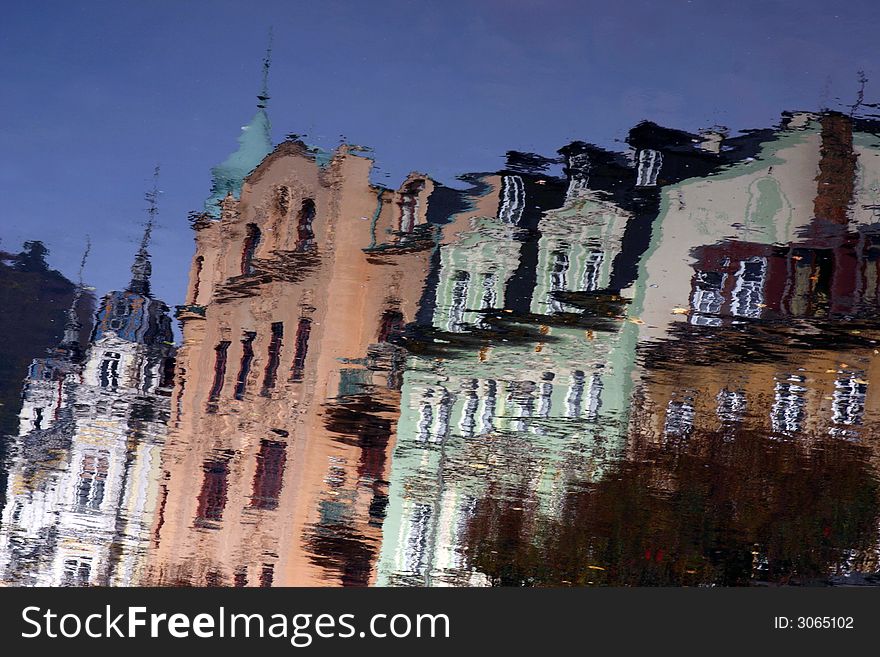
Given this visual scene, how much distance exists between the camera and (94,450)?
3164 millimetres

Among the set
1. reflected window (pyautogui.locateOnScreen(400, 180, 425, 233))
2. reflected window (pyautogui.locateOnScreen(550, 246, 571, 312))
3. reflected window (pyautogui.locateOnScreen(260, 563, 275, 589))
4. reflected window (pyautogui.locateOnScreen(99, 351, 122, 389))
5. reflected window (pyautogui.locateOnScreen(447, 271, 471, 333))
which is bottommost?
reflected window (pyautogui.locateOnScreen(260, 563, 275, 589))

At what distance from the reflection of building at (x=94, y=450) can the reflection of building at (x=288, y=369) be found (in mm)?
73

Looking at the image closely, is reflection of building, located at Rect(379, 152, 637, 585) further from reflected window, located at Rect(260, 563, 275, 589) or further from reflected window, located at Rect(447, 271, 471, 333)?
reflected window, located at Rect(260, 563, 275, 589)

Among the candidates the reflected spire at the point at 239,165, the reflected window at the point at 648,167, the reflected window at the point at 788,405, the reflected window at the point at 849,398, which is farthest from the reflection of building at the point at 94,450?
the reflected window at the point at 849,398

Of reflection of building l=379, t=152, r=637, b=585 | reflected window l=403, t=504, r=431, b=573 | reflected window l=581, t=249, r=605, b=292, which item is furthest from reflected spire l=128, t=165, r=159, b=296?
reflected window l=581, t=249, r=605, b=292

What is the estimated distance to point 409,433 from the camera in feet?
10.7

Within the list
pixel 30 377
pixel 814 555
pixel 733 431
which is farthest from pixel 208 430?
pixel 814 555

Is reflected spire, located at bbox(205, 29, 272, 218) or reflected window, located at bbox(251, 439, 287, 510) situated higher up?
reflected spire, located at bbox(205, 29, 272, 218)

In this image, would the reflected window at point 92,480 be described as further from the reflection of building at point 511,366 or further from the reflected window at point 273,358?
the reflection of building at point 511,366

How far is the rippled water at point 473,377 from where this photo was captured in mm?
3162

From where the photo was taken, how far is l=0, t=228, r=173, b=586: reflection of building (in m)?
3.13

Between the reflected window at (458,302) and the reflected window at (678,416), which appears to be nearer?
the reflected window at (458,302)

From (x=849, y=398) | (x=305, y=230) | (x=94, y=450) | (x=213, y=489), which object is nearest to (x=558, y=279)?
(x=305, y=230)

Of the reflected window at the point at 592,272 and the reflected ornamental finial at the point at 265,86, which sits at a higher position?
the reflected ornamental finial at the point at 265,86
